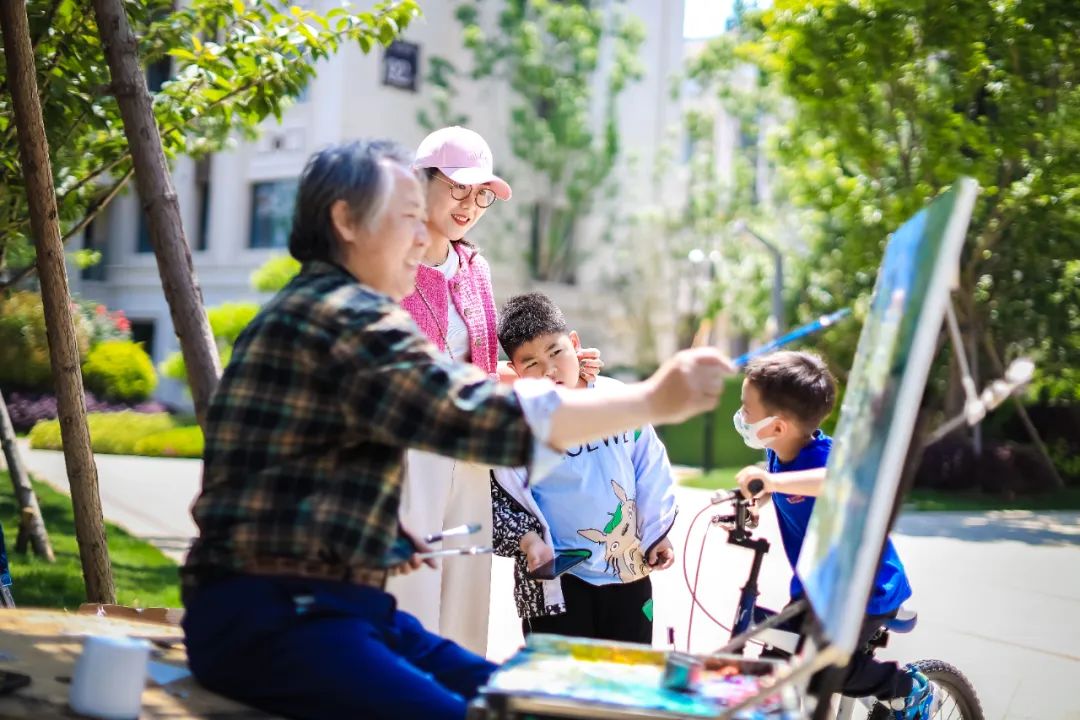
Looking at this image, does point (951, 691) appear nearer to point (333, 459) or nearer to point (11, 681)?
point (333, 459)

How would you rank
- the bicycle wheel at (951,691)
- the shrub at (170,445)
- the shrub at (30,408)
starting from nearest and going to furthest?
the bicycle wheel at (951,691) → the shrub at (170,445) → the shrub at (30,408)

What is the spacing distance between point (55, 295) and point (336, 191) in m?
2.90

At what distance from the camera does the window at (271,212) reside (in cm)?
2931

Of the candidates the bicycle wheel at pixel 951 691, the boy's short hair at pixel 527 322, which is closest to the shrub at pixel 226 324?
the boy's short hair at pixel 527 322

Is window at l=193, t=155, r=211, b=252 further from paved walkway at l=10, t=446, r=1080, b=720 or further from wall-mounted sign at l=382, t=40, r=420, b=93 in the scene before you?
paved walkway at l=10, t=446, r=1080, b=720

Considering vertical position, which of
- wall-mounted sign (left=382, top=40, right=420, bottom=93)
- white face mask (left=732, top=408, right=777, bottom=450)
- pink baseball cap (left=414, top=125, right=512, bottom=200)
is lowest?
white face mask (left=732, top=408, right=777, bottom=450)

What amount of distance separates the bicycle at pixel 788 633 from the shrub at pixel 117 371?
76.1ft

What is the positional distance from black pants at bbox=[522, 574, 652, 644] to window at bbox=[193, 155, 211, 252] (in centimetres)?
2810

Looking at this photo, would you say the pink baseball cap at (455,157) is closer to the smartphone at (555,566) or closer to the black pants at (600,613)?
the smartphone at (555,566)

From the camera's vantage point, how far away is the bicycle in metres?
3.46

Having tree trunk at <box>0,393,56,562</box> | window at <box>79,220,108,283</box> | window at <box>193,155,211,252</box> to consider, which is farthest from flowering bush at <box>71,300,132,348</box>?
tree trunk at <box>0,393,56,562</box>

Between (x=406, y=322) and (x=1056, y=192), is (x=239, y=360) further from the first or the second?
(x=1056, y=192)

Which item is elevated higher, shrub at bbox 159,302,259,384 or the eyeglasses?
the eyeglasses

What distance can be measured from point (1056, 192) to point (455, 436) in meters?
16.3
